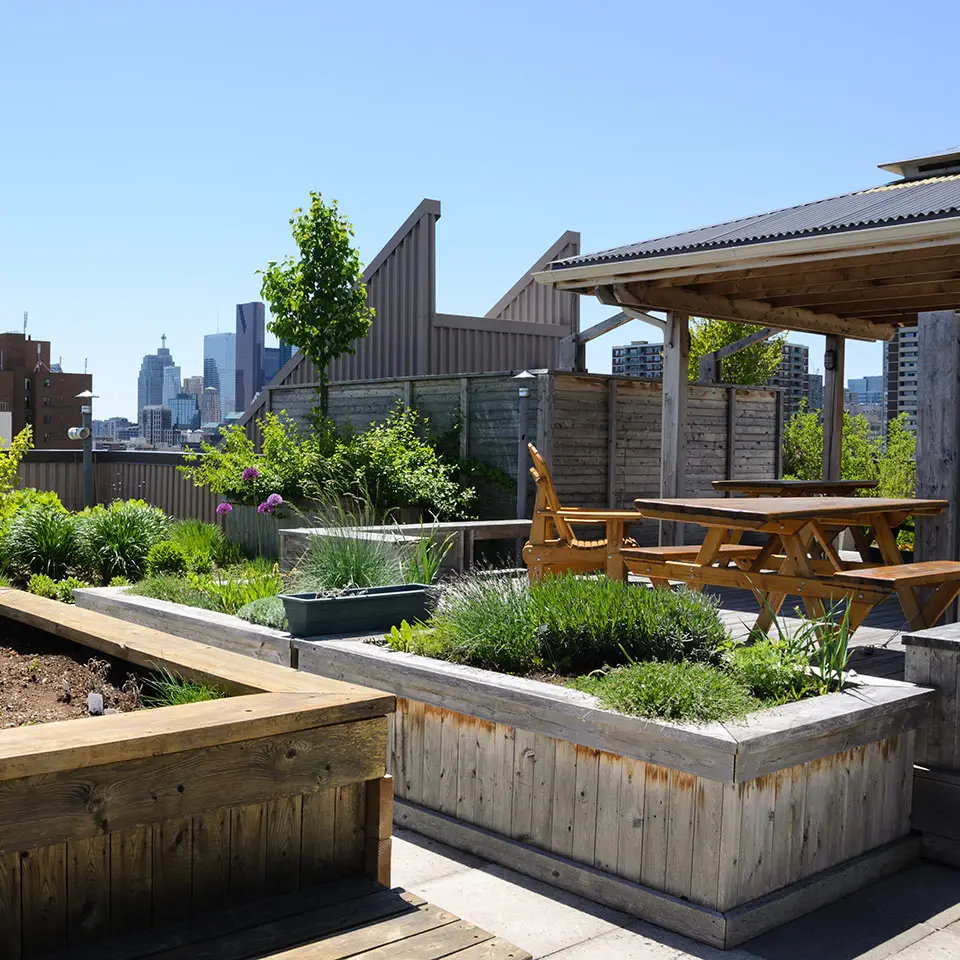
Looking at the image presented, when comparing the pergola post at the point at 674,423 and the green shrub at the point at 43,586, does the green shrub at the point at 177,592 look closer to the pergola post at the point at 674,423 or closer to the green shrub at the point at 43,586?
the green shrub at the point at 43,586

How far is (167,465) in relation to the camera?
45.2 ft

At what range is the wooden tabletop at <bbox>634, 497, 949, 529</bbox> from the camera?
5.07m

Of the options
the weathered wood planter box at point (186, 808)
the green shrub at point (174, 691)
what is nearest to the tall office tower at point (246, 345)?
the green shrub at point (174, 691)

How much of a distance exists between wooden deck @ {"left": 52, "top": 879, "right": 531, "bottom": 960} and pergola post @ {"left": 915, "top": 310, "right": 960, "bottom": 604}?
458cm

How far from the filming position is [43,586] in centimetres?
839

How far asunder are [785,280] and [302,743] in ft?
24.8

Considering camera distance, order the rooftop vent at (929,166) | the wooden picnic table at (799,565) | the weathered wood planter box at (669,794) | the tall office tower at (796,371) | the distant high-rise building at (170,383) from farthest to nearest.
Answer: the distant high-rise building at (170,383), the tall office tower at (796,371), the rooftop vent at (929,166), the wooden picnic table at (799,565), the weathered wood planter box at (669,794)

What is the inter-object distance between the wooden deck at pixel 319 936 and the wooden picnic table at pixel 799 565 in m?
2.48

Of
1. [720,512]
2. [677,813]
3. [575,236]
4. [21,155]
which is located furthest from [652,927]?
[21,155]

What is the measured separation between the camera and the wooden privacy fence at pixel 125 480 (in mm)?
13453

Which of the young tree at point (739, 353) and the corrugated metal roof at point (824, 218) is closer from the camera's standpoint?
the corrugated metal roof at point (824, 218)

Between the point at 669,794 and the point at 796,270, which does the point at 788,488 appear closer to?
the point at 796,270

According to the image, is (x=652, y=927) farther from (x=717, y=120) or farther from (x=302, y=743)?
(x=717, y=120)

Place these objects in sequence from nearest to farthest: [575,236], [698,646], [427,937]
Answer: [427,937] → [698,646] → [575,236]
